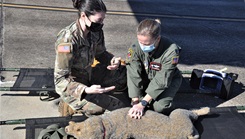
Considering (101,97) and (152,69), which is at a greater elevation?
(152,69)

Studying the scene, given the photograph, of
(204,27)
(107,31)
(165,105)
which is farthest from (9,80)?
(204,27)

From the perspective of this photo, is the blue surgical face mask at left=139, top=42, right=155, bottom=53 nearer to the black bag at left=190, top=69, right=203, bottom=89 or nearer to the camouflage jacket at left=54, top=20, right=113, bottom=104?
the camouflage jacket at left=54, top=20, right=113, bottom=104

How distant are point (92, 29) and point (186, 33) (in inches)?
166

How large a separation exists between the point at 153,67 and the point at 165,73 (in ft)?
0.56

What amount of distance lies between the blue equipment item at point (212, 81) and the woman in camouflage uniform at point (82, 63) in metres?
1.33

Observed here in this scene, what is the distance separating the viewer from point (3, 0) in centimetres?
825

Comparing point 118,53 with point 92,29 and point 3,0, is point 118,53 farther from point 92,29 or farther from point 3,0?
point 3,0

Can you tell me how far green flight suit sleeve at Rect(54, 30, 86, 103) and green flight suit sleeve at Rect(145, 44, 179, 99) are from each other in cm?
71

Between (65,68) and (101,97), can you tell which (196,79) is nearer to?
(101,97)

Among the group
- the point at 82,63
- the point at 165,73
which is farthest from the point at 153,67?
the point at 82,63

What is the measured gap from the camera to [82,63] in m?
3.49

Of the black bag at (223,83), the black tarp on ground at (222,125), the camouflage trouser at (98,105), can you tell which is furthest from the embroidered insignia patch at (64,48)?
the black bag at (223,83)

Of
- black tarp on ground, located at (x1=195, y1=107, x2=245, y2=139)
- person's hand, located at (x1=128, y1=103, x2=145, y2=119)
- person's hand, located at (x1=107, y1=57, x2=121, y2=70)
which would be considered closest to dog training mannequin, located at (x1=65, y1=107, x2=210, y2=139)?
person's hand, located at (x1=128, y1=103, x2=145, y2=119)

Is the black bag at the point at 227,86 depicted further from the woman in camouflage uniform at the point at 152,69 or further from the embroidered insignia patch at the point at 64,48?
the embroidered insignia patch at the point at 64,48
